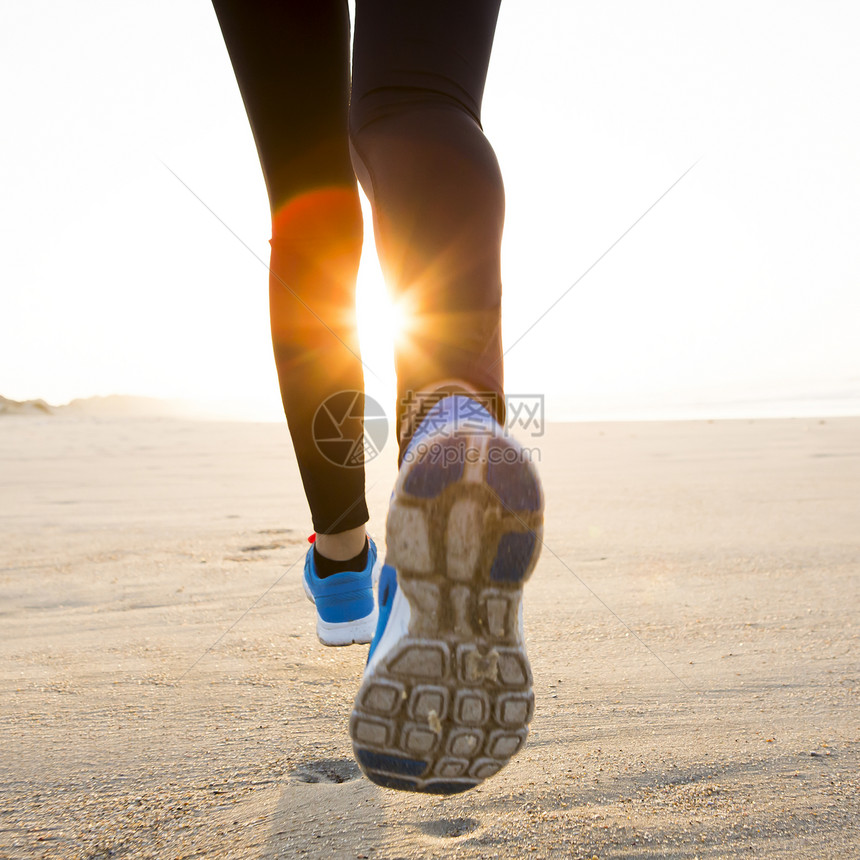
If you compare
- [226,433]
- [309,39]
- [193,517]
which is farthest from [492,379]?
[226,433]

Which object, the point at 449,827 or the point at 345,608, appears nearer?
the point at 449,827

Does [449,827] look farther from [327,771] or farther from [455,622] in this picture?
[455,622]

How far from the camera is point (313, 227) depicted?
0.99m

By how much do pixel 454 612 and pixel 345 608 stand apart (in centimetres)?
59

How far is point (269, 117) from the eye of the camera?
3.01 ft

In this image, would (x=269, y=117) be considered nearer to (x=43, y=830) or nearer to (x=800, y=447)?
(x=43, y=830)

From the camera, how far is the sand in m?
0.70

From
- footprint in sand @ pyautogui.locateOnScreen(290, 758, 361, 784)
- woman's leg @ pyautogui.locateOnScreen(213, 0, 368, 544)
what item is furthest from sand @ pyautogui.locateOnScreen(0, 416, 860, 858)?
woman's leg @ pyautogui.locateOnScreen(213, 0, 368, 544)

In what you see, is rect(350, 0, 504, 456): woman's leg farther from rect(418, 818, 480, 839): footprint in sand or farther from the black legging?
rect(418, 818, 480, 839): footprint in sand

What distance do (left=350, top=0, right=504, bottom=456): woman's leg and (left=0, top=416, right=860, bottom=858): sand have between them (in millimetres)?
463

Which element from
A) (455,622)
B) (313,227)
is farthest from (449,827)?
(313,227)

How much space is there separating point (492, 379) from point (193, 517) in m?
2.21

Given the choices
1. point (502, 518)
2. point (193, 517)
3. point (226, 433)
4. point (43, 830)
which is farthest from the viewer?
point (226, 433)

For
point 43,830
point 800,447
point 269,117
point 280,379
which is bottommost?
point 43,830
